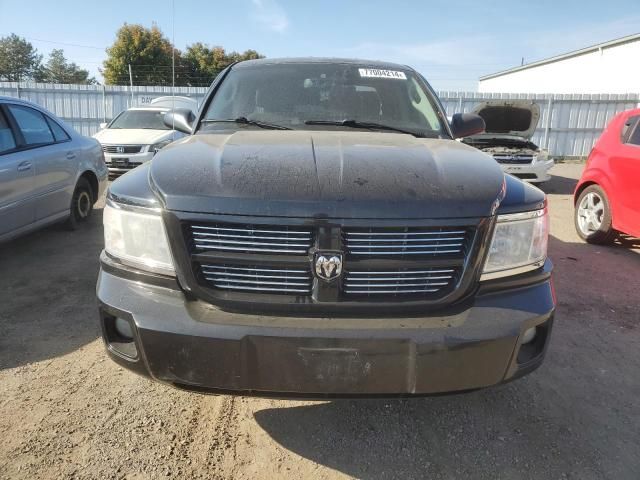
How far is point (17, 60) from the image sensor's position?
2431 inches

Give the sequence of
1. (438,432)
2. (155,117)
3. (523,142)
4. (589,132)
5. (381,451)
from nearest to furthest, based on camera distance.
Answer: (381,451) → (438,432) → (523,142) → (155,117) → (589,132)

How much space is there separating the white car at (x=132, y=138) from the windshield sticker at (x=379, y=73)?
605 centimetres

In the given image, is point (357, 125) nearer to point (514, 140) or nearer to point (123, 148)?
point (123, 148)

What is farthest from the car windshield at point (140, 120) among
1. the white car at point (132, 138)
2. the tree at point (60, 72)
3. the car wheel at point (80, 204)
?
the tree at point (60, 72)

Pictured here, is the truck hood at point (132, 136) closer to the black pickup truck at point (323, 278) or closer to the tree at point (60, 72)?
the black pickup truck at point (323, 278)

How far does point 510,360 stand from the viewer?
1.79m

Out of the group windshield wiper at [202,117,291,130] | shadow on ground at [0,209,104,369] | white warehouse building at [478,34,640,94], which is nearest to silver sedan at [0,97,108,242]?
shadow on ground at [0,209,104,369]

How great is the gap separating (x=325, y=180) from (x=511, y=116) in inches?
365

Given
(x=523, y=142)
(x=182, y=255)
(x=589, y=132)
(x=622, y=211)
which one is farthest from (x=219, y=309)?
(x=589, y=132)

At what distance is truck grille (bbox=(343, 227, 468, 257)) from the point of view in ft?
5.60

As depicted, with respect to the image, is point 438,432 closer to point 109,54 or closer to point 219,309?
point 219,309

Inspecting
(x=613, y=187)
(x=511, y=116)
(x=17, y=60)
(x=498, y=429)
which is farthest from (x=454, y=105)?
(x=17, y=60)

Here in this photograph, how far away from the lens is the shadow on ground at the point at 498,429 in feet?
6.84

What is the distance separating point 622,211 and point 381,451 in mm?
4530
